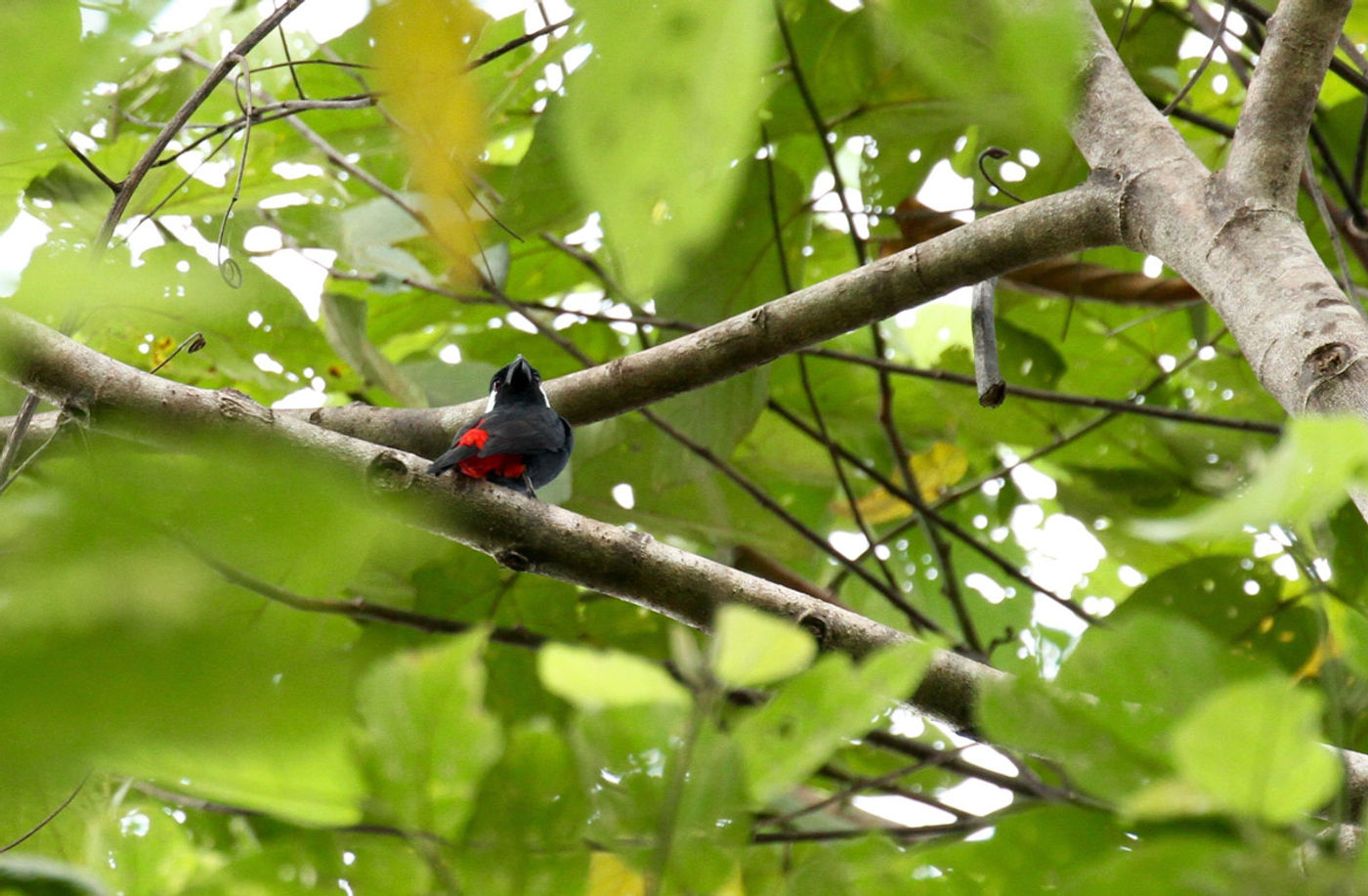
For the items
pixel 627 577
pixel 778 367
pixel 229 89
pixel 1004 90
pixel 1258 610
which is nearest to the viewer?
pixel 1004 90

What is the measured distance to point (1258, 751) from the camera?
16.6 inches

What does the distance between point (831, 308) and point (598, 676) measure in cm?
154

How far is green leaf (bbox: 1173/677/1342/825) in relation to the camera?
41 centimetres

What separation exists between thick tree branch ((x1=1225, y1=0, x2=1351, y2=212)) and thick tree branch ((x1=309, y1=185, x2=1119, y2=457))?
0.19 m

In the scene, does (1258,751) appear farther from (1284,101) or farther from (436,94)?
(1284,101)

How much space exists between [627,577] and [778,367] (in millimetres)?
2033

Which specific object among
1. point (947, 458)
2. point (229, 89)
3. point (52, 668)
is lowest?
point (52, 668)

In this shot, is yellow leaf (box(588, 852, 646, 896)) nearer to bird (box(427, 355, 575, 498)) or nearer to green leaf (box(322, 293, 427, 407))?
bird (box(427, 355, 575, 498))

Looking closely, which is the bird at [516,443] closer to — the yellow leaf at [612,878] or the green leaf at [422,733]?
the yellow leaf at [612,878]

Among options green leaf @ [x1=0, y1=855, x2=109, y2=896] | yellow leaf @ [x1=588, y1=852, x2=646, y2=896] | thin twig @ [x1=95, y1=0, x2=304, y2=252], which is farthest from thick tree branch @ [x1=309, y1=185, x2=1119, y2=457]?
green leaf @ [x1=0, y1=855, x2=109, y2=896]

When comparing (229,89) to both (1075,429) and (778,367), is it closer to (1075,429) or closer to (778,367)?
(778,367)

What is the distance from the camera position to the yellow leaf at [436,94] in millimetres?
375

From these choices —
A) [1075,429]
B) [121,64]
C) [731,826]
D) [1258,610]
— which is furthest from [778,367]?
[121,64]

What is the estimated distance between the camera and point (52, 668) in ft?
1.02
